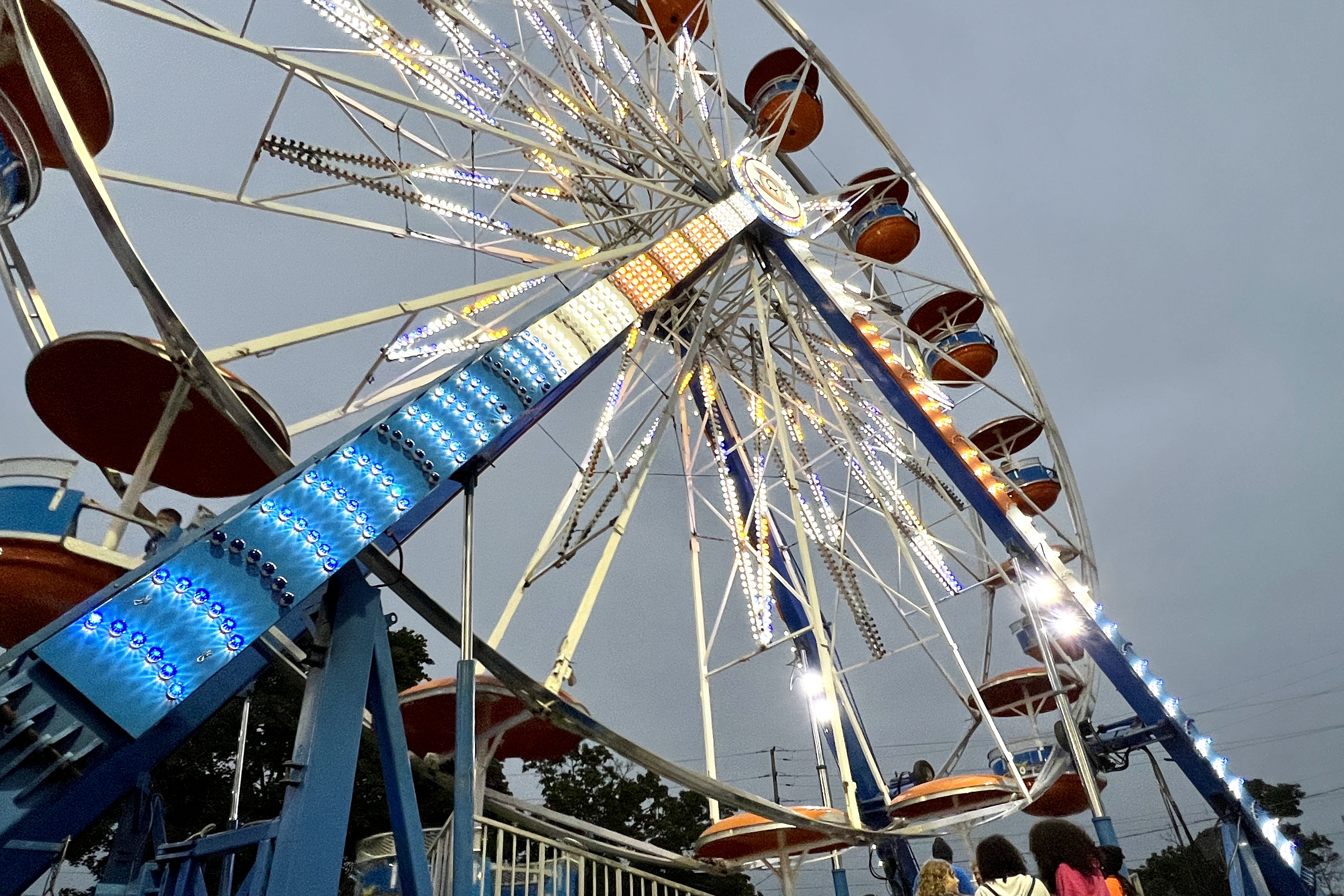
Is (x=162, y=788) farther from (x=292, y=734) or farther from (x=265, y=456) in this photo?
(x=265, y=456)

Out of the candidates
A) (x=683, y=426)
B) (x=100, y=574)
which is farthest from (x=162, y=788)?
(x=100, y=574)

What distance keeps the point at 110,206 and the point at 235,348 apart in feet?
4.26

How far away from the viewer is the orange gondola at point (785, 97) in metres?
12.5

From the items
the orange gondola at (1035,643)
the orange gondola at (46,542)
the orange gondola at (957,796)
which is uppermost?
the orange gondola at (1035,643)

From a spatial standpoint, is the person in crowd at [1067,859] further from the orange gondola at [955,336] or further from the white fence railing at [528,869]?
the orange gondola at [955,336]

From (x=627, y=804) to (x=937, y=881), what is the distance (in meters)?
23.8

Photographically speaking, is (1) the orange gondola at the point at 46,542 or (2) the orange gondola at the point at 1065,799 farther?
(2) the orange gondola at the point at 1065,799

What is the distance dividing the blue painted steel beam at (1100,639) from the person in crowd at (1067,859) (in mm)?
7767

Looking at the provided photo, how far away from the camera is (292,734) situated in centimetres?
1844

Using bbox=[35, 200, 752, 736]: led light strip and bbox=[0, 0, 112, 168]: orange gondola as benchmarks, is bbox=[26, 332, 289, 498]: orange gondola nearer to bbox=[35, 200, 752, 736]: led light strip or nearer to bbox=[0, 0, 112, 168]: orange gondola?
bbox=[35, 200, 752, 736]: led light strip

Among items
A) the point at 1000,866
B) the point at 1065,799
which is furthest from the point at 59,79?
the point at 1065,799

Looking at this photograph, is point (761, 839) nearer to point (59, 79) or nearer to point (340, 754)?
point (340, 754)

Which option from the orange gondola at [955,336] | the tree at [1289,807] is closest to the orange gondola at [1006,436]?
the orange gondola at [955,336]

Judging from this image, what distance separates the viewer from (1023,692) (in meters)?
13.4
